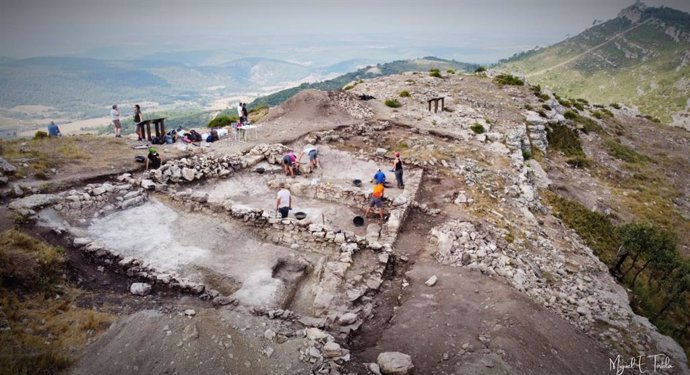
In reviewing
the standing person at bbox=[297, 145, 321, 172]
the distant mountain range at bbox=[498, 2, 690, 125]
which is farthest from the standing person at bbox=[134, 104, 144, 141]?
the distant mountain range at bbox=[498, 2, 690, 125]

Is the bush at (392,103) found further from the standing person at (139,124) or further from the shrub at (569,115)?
the standing person at (139,124)

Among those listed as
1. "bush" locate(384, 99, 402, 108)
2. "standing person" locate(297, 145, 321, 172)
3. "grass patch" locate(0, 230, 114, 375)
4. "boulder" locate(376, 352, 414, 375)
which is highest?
"bush" locate(384, 99, 402, 108)

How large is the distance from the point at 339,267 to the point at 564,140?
32101 millimetres

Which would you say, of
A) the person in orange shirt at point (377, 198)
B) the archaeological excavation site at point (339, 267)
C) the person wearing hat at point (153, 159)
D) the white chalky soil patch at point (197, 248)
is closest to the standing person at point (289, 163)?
the archaeological excavation site at point (339, 267)

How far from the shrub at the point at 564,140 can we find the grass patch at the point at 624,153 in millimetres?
3395

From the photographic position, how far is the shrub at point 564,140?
3388cm

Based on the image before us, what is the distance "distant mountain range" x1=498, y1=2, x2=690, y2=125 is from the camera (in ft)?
248

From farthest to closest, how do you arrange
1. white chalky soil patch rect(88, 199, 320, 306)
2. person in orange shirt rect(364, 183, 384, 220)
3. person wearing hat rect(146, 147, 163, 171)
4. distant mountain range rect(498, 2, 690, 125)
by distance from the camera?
distant mountain range rect(498, 2, 690, 125) < person wearing hat rect(146, 147, 163, 171) < person in orange shirt rect(364, 183, 384, 220) < white chalky soil patch rect(88, 199, 320, 306)

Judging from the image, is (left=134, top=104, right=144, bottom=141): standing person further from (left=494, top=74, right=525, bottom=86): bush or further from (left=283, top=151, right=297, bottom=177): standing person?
(left=494, top=74, right=525, bottom=86): bush

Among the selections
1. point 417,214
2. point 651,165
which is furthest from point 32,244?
point 651,165

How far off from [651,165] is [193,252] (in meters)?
42.9

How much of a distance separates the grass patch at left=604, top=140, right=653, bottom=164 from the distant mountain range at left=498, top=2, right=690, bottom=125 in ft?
127

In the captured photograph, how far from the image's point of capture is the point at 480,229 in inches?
607

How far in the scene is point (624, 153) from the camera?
35500 mm
